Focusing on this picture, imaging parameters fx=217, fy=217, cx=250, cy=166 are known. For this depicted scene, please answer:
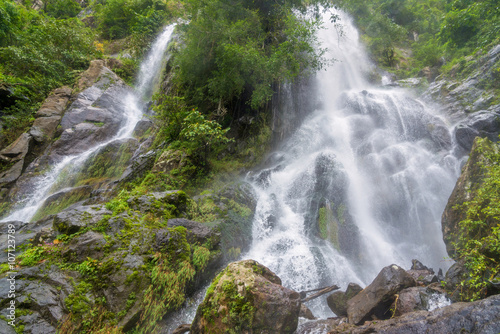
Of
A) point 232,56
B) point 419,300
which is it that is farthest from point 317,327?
point 232,56

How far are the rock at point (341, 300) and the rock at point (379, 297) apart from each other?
1.01 ft

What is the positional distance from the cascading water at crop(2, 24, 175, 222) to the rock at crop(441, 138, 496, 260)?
14.2 m

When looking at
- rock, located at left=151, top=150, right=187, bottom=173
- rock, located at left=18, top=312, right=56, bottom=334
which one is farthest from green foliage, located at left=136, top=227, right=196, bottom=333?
rock, located at left=151, top=150, right=187, bottom=173

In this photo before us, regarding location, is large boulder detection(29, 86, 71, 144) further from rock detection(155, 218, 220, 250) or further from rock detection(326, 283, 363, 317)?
rock detection(326, 283, 363, 317)

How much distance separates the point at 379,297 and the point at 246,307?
2.74m

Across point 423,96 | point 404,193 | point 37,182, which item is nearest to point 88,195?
point 37,182

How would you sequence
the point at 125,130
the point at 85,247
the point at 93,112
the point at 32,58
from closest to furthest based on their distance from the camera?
the point at 85,247 → the point at 32,58 → the point at 93,112 → the point at 125,130

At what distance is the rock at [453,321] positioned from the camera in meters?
2.44

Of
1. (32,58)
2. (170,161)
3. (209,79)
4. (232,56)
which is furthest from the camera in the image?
(32,58)

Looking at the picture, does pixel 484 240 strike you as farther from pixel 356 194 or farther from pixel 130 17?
pixel 130 17

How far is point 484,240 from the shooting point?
3.88m

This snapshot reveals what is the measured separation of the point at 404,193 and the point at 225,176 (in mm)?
7445

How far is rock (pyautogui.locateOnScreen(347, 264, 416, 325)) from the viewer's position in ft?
13.7

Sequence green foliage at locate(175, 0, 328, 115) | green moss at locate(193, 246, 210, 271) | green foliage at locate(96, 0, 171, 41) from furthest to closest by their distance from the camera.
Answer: green foliage at locate(96, 0, 171, 41) → green foliage at locate(175, 0, 328, 115) → green moss at locate(193, 246, 210, 271)
